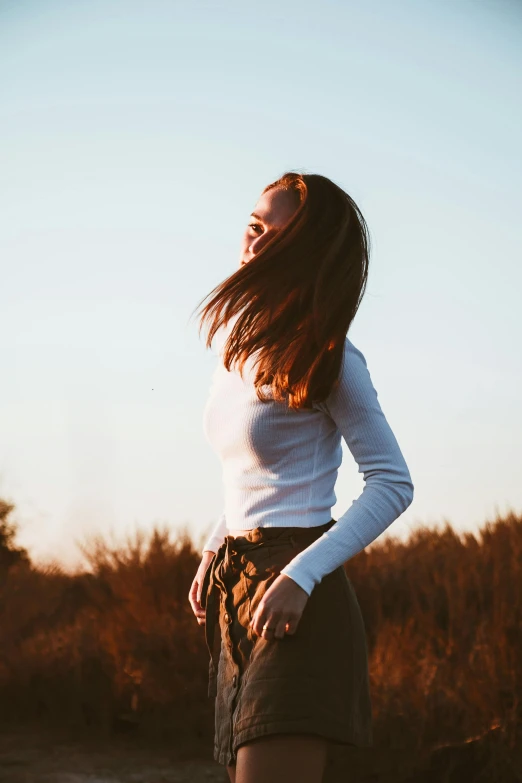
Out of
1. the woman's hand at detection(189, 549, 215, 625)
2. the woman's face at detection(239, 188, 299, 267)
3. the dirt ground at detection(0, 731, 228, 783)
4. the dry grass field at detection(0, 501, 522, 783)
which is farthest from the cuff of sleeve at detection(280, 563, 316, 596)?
the dirt ground at detection(0, 731, 228, 783)

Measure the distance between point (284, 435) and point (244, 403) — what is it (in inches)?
4.2

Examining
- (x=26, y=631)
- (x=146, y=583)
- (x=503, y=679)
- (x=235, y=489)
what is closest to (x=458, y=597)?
(x=503, y=679)

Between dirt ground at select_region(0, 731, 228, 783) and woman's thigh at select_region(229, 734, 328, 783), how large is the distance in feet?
9.49

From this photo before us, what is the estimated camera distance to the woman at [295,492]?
1.57 metres

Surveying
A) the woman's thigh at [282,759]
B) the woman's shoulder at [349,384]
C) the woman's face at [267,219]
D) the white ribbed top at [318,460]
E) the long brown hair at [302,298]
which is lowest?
the woman's thigh at [282,759]

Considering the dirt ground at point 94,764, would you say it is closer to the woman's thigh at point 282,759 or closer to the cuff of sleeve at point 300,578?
the woman's thigh at point 282,759

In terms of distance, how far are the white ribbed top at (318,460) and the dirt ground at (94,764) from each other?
293cm

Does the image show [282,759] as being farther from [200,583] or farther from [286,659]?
[200,583]

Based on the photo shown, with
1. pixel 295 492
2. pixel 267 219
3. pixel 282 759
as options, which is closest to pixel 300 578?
pixel 295 492

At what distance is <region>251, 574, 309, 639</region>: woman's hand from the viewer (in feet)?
5.13

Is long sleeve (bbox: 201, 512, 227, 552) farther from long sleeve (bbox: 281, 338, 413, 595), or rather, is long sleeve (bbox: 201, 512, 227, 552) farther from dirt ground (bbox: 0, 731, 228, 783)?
dirt ground (bbox: 0, 731, 228, 783)

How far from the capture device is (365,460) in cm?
169

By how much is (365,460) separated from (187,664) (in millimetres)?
3402

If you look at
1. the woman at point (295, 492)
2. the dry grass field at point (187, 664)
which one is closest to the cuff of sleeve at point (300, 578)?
the woman at point (295, 492)
